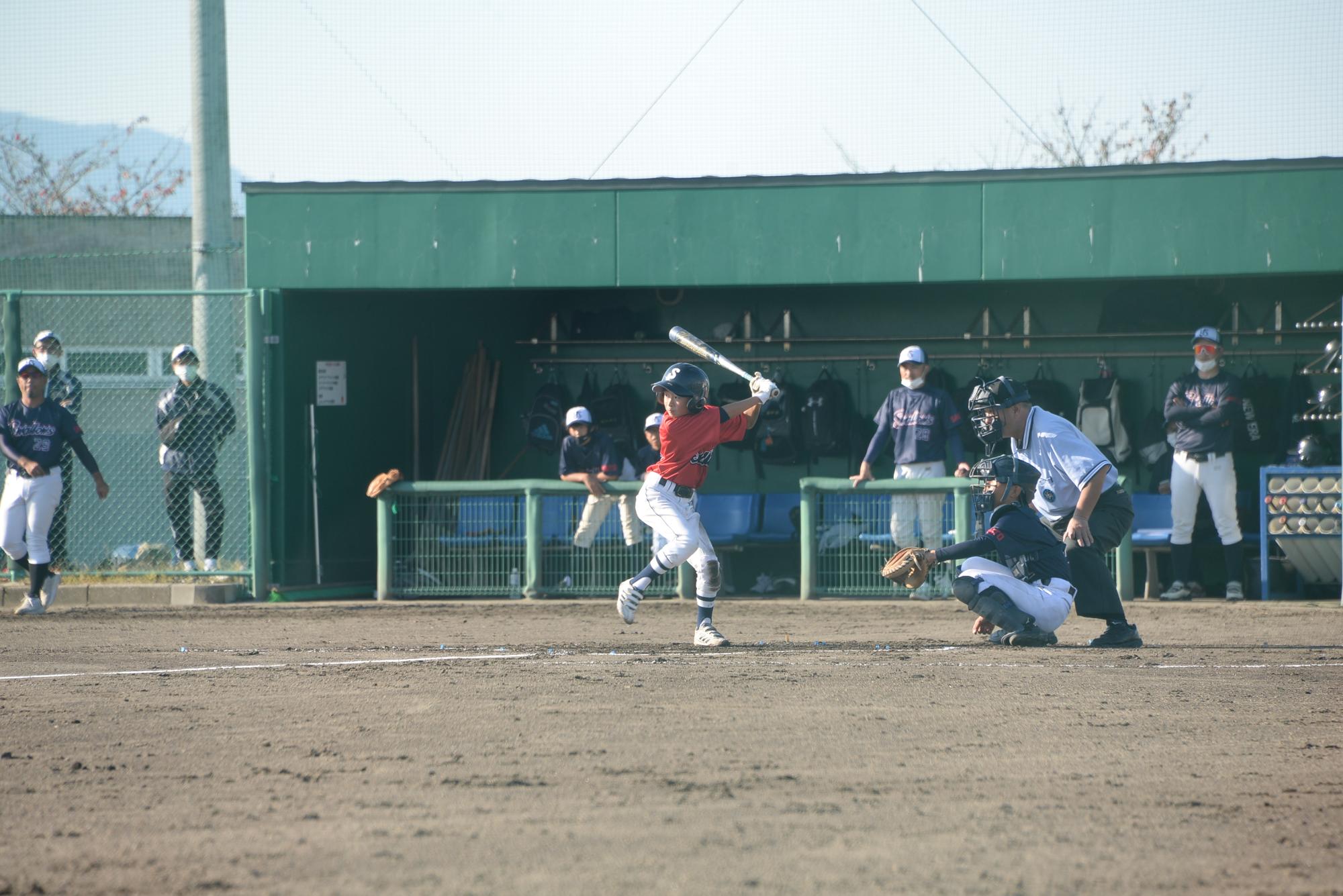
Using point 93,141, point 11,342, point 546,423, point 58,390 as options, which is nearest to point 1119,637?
point 546,423

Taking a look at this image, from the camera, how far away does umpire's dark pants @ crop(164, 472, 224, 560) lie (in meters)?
11.7

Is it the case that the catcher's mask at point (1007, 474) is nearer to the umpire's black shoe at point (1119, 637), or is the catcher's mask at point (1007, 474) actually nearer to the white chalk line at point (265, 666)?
the umpire's black shoe at point (1119, 637)

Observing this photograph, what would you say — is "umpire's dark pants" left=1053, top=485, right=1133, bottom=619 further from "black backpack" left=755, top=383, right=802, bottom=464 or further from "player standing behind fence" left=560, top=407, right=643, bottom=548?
"black backpack" left=755, top=383, right=802, bottom=464

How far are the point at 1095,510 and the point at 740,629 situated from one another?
8.01 ft

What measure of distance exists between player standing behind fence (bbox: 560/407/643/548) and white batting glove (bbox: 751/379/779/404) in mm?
2601

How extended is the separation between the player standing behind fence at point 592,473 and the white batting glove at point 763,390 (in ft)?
8.53

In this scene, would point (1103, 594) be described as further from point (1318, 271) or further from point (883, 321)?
point (883, 321)

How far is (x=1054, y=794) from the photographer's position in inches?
183

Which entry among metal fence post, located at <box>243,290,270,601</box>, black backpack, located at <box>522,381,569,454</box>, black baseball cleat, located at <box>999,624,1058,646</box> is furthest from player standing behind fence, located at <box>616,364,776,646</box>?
black backpack, located at <box>522,381,569,454</box>

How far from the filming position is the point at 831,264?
11836 mm

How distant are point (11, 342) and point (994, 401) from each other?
759cm

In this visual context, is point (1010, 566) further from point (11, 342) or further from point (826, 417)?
point (11, 342)

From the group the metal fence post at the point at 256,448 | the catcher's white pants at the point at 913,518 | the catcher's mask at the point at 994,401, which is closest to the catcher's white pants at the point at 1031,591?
the catcher's mask at the point at 994,401

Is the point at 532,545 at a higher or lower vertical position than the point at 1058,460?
lower
